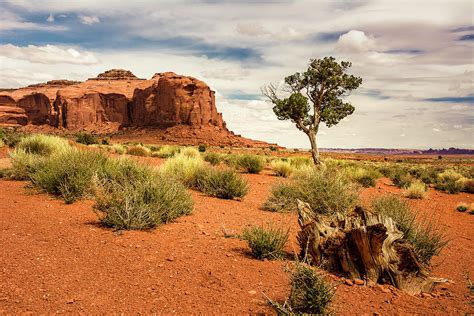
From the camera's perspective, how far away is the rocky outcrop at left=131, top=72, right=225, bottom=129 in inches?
3962

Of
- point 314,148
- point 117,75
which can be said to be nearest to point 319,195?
point 314,148

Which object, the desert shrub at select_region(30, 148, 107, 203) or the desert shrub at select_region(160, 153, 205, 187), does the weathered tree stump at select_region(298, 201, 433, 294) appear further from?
the desert shrub at select_region(160, 153, 205, 187)

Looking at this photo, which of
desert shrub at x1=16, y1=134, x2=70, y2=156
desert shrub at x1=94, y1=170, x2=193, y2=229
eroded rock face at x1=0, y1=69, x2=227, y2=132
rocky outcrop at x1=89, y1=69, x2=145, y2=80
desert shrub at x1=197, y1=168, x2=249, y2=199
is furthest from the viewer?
rocky outcrop at x1=89, y1=69, x2=145, y2=80

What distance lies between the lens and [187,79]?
356ft

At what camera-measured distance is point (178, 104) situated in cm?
10144

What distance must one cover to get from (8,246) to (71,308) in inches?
81.0

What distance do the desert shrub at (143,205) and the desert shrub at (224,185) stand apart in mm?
2777

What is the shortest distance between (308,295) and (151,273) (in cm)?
194

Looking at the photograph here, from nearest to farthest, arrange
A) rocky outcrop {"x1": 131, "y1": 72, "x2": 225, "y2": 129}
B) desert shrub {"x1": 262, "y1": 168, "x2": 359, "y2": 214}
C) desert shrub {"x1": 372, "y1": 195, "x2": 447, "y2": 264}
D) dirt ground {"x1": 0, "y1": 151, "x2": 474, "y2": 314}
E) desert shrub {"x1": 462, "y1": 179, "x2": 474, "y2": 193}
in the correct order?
dirt ground {"x1": 0, "y1": 151, "x2": 474, "y2": 314} < desert shrub {"x1": 372, "y1": 195, "x2": 447, "y2": 264} < desert shrub {"x1": 262, "y1": 168, "x2": 359, "y2": 214} < desert shrub {"x1": 462, "y1": 179, "x2": 474, "y2": 193} < rocky outcrop {"x1": 131, "y1": 72, "x2": 225, "y2": 129}

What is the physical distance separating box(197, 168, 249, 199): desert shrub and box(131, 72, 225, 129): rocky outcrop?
88.9 meters

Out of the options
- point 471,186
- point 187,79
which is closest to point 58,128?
point 187,79

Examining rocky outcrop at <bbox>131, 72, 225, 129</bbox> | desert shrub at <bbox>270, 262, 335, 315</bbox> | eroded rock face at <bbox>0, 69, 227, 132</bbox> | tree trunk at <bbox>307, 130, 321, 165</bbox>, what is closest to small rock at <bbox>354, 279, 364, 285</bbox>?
desert shrub at <bbox>270, 262, 335, 315</bbox>

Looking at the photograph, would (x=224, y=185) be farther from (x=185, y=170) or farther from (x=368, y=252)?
(x=368, y=252)

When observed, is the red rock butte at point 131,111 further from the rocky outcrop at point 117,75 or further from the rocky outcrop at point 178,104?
the rocky outcrop at point 117,75
